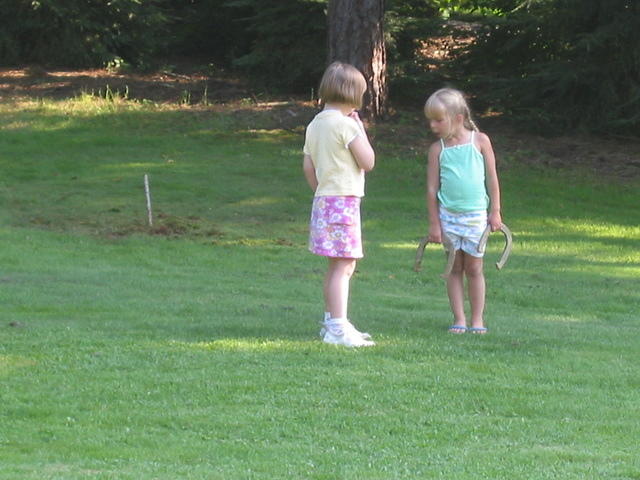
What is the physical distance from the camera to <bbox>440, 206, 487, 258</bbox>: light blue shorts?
321 inches

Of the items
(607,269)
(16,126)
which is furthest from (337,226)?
(16,126)

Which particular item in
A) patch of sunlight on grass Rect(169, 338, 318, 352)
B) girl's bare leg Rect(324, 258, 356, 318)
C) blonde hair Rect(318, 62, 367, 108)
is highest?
blonde hair Rect(318, 62, 367, 108)

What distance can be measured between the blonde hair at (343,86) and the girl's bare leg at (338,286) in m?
1.08

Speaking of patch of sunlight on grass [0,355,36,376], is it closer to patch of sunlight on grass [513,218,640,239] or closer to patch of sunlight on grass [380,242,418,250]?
patch of sunlight on grass [380,242,418,250]

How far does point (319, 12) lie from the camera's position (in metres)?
24.1

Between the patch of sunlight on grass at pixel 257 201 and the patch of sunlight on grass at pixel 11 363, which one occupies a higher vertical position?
the patch of sunlight on grass at pixel 11 363

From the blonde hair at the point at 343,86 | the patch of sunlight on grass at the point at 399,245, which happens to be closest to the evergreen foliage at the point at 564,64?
the patch of sunlight on grass at the point at 399,245

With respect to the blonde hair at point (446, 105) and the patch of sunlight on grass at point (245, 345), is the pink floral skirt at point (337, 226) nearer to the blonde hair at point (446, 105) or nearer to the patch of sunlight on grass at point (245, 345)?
the patch of sunlight on grass at point (245, 345)

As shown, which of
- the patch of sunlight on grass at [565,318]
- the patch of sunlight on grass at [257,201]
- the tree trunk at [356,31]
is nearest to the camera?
the patch of sunlight on grass at [565,318]

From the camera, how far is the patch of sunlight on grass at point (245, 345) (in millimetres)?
7539

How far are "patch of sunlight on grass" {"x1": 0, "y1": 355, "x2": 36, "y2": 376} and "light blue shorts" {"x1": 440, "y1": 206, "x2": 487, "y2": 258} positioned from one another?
311 cm

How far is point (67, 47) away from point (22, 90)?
1.69m

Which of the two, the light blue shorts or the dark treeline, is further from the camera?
the dark treeline

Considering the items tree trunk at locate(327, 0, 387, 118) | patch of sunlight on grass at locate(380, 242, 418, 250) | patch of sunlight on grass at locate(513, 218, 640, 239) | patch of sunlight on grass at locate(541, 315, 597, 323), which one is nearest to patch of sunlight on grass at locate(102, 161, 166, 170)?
tree trunk at locate(327, 0, 387, 118)
